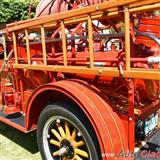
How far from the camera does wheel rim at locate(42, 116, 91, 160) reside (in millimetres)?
2965

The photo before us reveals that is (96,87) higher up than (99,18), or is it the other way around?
(99,18)

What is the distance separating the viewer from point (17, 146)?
14.1ft

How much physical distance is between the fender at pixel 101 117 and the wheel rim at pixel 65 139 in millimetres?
299

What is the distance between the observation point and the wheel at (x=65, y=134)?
2760 millimetres

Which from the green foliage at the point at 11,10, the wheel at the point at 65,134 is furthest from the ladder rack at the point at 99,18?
the green foliage at the point at 11,10

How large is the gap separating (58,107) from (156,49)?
3.86 feet

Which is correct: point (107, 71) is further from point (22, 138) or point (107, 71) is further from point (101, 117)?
point (22, 138)

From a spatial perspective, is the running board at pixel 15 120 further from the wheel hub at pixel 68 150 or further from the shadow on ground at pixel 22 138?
the wheel hub at pixel 68 150

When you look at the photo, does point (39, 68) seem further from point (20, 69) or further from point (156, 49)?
point (156, 49)

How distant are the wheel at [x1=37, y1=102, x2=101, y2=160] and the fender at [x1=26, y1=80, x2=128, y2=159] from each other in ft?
0.55

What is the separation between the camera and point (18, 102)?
4207 millimetres

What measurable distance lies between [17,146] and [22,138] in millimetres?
285

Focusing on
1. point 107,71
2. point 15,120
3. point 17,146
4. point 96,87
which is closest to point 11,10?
point 17,146

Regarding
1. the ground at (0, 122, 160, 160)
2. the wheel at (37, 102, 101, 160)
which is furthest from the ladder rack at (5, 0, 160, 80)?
the ground at (0, 122, 160, 160)
